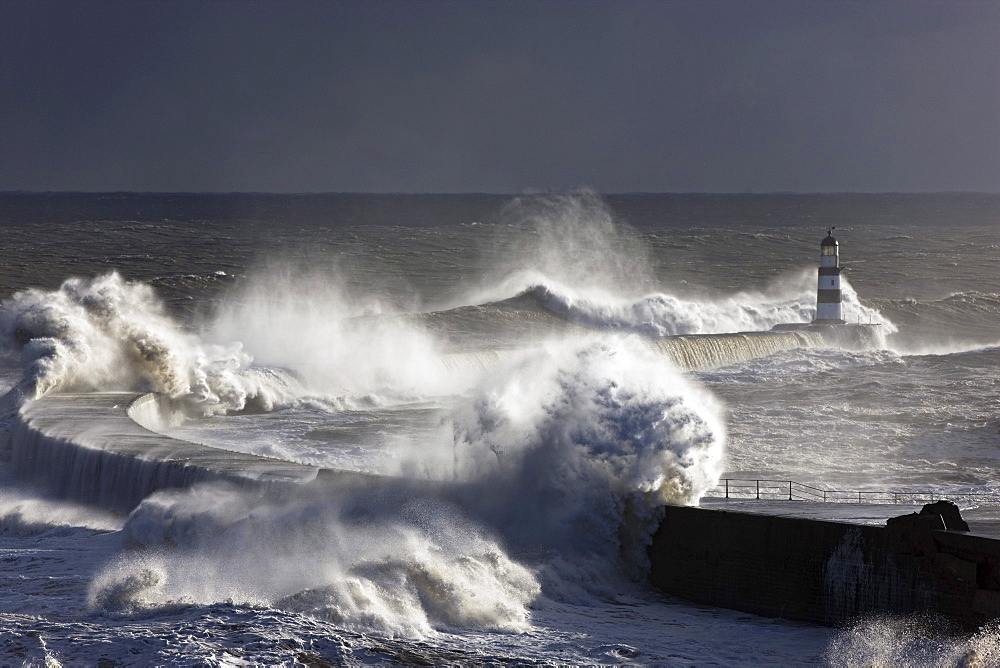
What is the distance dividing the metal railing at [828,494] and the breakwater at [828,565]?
2.10 meters

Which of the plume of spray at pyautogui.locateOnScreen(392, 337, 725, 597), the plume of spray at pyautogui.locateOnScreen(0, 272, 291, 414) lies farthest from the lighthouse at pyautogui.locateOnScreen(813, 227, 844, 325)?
the plume of spray at pyautogui.locateOnScreen(392, 337, 725, 597)

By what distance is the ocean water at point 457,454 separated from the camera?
9711 mm

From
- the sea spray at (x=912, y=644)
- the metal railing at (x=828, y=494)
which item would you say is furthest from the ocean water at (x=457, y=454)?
the metal railing at (x=828, y=494)

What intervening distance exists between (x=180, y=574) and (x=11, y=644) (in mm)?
1891

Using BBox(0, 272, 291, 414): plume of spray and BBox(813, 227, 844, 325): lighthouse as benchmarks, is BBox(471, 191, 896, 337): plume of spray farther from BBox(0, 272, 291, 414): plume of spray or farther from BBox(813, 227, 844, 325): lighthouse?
BBox(0, 272, 291, 414): plume of spray

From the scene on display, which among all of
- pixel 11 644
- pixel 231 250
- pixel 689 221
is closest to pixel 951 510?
pixel 11 644

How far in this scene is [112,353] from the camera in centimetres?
2205

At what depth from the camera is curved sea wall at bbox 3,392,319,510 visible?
1355cm

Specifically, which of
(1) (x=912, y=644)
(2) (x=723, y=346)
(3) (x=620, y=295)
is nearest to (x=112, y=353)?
(2) (x=723, y=346)

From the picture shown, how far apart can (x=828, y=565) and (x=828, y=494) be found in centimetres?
390

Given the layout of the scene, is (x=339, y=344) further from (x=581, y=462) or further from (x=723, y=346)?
(x=581, y=462)

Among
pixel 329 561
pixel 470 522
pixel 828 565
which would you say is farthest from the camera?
pixel 470 522

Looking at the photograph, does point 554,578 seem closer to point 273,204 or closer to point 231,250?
point 231,250

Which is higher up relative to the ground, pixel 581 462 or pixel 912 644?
pixel 581 462
